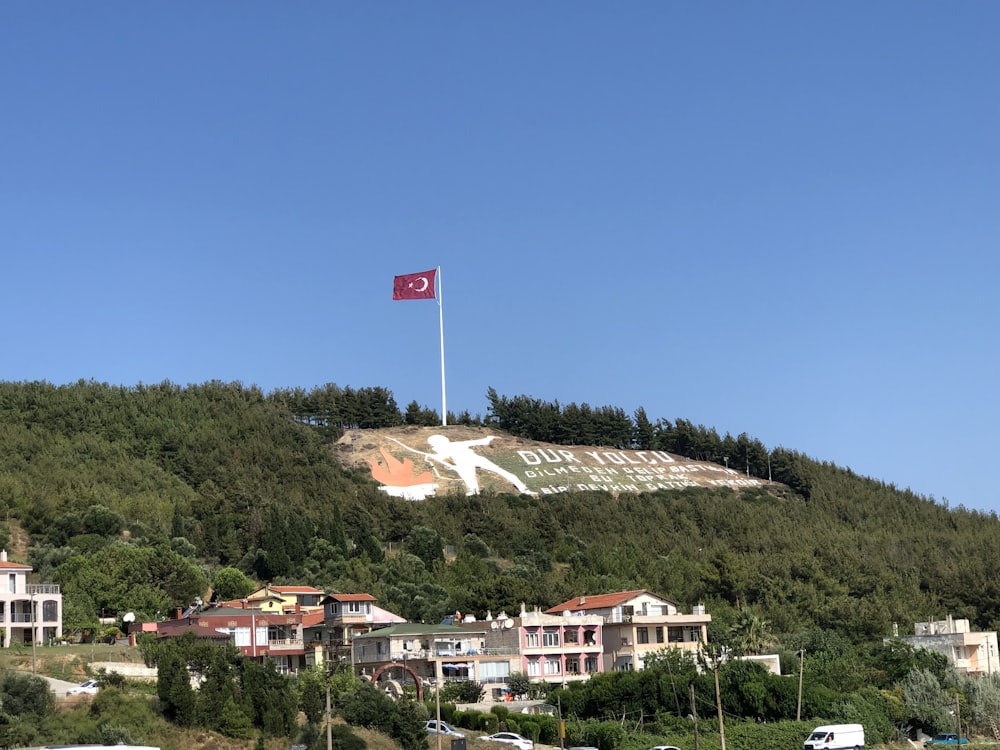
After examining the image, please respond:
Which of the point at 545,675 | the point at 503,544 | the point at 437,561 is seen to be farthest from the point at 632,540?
the point at 545,675

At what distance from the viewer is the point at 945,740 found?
70.8m

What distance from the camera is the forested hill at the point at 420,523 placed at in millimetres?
98000

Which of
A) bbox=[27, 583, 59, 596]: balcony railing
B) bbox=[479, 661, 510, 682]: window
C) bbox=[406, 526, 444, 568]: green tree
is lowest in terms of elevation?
bbox=[479, 661, 510, 682]: window

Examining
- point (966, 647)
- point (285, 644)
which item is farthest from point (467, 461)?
point (966, 647)

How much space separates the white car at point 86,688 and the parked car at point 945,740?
41947 mm

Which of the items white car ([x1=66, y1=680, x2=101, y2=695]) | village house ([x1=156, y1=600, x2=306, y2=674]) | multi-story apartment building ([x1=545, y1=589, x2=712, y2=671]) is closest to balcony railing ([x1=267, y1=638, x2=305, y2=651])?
village house ([x1=156, y1=600, x2=306, y2=674])

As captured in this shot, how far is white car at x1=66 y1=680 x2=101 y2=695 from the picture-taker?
56250mm

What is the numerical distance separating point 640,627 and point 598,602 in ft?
13.7

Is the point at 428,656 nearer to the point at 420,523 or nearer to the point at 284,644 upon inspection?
the point at 284,644

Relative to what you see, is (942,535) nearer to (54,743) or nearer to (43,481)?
(43,481)

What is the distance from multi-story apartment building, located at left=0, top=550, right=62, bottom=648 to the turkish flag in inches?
2713

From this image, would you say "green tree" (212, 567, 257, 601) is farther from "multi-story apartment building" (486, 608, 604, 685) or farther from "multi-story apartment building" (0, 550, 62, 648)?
"multi-story apartment building" (486, 608, 604, 685)

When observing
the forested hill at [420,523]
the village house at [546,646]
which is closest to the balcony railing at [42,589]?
the forested hill at [420,523]

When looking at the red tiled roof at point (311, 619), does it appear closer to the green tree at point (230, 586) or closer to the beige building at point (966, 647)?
the green tree at point (230, 586)
